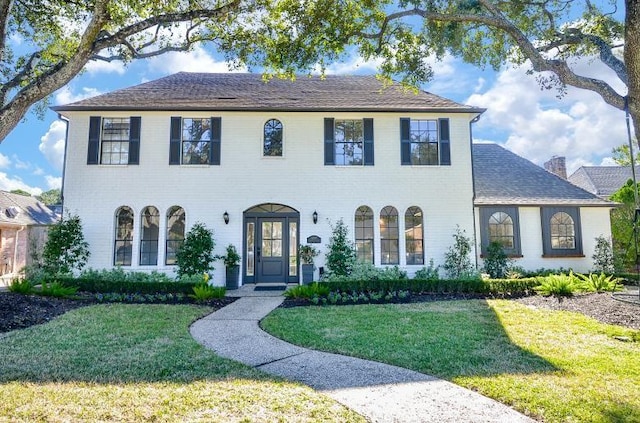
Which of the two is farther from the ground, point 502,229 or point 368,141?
point 368,141

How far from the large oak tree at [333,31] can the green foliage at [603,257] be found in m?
7.80

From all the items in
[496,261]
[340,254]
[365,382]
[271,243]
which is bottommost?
[365,382]

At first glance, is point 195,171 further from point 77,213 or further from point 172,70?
point 172,70

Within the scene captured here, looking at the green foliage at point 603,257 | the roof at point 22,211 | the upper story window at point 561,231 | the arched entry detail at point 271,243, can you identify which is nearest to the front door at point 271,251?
the arched entry detail at point 271,243

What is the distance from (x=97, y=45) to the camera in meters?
5.66

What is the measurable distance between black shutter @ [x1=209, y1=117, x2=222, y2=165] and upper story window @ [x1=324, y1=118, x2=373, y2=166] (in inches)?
139

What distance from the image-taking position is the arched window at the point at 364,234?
41.1 feet

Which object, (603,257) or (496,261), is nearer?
(496,261)

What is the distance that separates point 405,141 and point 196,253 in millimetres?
7723

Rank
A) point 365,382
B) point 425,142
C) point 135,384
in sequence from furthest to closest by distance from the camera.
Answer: point 425,142
point 365,382
point 135,384

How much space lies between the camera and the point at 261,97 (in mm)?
13328

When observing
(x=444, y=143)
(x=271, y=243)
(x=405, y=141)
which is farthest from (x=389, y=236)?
(x=271, y=243)

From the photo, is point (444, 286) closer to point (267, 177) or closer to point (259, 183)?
point (267, 177)

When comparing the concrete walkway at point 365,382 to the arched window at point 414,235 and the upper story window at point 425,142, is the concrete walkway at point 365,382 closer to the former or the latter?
the arched window at point 414,235
